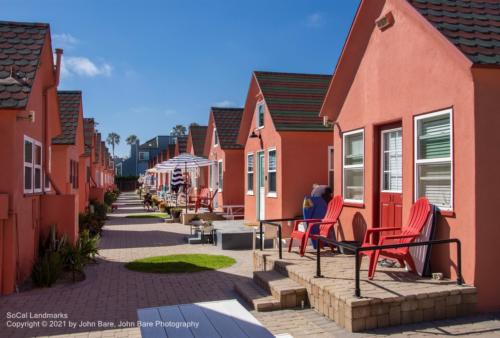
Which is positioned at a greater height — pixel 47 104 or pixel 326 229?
pixel 47 104

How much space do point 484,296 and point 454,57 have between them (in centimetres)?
330

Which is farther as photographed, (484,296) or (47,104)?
(47,104)

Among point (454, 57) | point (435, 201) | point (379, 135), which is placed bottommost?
point (435, 201)

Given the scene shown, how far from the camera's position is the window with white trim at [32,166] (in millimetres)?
8938

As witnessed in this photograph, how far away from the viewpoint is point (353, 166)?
9.39 metres

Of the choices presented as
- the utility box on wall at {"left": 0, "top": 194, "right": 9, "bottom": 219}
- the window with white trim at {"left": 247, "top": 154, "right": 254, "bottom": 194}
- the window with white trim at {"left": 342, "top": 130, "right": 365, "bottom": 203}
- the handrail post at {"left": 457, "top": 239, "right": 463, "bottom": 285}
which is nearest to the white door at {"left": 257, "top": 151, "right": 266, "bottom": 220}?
the window with white trim at {"left": 247, "top": 154, "right": 254, "bottom": 194}

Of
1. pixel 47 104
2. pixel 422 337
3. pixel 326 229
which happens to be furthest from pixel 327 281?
pixel 47 104

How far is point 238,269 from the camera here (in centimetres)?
992

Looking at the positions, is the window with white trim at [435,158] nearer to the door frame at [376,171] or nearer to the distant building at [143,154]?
the door frame at [376,171]

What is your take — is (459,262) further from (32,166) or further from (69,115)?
(69,115)

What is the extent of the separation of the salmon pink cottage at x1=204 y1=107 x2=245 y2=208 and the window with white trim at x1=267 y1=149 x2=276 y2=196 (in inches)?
205

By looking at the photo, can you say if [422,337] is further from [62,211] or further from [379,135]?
[62,211]

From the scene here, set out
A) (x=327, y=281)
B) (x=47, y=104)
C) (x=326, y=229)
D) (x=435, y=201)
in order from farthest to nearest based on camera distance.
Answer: (x=47, y=104) < (x=326, y=229) < (x=435, y=201) < (x=327, y=281)

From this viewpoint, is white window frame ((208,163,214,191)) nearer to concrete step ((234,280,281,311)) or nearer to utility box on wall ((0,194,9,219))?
concrete step ((234,280,281,311))
